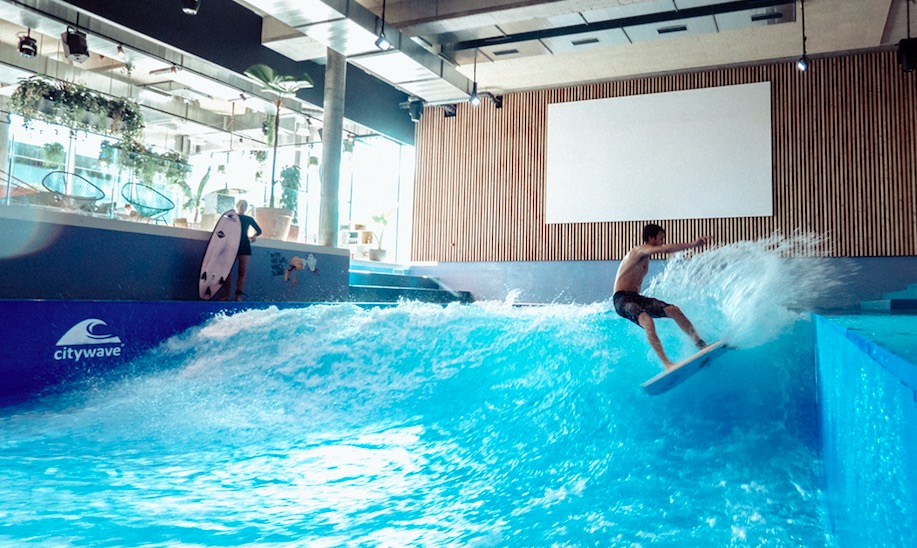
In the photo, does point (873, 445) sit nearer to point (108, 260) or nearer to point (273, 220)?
point (108, 260)

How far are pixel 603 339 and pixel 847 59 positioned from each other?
26.4 ft

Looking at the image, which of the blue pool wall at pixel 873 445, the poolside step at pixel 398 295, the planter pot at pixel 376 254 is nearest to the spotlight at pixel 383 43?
the poolside step at pixel 398 295

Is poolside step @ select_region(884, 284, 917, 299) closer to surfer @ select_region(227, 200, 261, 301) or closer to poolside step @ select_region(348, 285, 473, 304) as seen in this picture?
poolside step @ select_region(348, 285, 473, 304)

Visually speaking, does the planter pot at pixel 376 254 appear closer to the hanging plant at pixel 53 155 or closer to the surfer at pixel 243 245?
the surfer at pixel 243 245

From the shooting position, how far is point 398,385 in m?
5.33

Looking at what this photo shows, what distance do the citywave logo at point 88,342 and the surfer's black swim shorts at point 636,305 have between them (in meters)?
4.01

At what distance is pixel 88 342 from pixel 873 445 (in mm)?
5474

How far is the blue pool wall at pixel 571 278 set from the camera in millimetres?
10406

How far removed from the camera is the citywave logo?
5201 mm

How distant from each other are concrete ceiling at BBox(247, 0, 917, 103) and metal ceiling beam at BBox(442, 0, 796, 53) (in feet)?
0.04

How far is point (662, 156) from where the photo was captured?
12.0 meters

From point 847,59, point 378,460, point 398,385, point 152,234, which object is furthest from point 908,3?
point 152,234

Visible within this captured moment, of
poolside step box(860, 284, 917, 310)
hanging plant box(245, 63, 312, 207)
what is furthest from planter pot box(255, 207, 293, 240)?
poolside step box(860, 284, 917, 310)

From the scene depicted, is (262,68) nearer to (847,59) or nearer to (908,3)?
(908,3)
